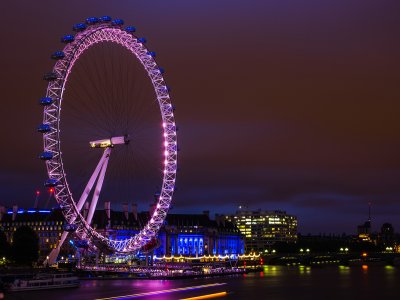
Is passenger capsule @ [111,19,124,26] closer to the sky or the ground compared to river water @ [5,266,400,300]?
closer to the sky

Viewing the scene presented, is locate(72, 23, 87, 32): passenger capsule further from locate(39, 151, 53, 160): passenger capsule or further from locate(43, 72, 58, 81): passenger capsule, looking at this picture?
locate(39, 151, 53, 160): passenger capsule

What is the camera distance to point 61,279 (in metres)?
60.6

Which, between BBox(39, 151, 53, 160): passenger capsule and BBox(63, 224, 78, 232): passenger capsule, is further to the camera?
BBox(63, 224, 78, 232): passenger capsule

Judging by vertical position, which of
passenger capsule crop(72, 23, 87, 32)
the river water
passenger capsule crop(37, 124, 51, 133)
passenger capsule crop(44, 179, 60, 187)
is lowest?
the river water

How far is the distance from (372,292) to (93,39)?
30.4m

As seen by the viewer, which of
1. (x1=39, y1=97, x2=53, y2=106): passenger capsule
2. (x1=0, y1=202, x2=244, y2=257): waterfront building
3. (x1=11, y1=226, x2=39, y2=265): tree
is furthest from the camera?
(x1=0, y1=202, x2=244, y2=257): waterfront building

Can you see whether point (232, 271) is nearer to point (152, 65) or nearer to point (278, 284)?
point (278, 284)

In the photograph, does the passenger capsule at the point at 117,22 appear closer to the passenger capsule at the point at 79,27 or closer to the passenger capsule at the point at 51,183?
the passenger capsule at the point at 79,27

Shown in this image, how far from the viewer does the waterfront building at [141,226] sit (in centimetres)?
12975

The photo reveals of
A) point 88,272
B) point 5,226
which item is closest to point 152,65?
point 88,272

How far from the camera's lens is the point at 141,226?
131 m

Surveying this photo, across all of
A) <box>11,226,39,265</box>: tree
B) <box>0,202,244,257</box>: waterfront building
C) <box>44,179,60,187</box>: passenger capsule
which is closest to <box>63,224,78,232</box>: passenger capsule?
<box>44,179,60,187</box>: passenger capsule

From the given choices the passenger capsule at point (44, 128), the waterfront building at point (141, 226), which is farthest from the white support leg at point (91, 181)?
the waterfront building at point (141, 226)

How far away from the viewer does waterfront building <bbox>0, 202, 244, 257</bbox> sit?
129750 millimetres
